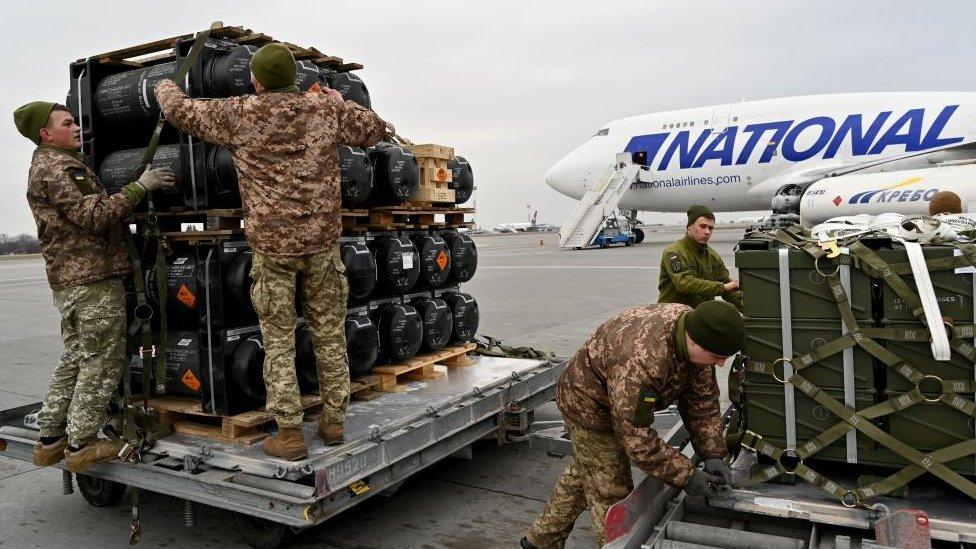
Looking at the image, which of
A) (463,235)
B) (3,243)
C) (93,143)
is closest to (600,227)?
(463,235)

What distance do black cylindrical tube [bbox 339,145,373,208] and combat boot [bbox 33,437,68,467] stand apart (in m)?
2.16

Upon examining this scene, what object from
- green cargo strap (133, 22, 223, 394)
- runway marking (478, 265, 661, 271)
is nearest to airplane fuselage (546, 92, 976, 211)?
runway marking (478, 265, 661, 271)

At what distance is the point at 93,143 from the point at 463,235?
2.83 meters

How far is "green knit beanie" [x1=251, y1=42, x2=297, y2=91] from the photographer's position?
364cm

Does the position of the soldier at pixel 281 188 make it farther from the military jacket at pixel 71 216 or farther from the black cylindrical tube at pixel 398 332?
the black cylindrical tube at pixel 398 332

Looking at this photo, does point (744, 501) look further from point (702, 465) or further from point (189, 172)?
point (189, 172)

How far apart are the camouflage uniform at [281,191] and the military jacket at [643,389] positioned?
4.66 feet

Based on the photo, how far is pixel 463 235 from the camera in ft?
20.0

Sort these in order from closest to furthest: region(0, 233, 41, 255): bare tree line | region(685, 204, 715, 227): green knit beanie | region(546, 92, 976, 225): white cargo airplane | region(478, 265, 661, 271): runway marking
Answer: region(685, 204, 715, 227): green knit beanie → region(478, 265, 661, 271): runway marking → region(546, 92, 976, 225): white cargo airplane → region(0, 233, 41, 255): bare tree line

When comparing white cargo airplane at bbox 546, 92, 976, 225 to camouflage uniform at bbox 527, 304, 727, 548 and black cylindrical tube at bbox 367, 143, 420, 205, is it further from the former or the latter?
camouflage uniform at bbox 527, 304, 727, 548

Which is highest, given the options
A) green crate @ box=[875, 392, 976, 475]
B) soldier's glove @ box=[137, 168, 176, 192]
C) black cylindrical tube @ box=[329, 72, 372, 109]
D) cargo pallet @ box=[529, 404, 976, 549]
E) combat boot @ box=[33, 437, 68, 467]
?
black cylindrical tube @ box=[329, 72, 372, 109]

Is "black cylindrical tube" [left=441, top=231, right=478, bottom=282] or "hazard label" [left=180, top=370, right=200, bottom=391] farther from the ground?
"black cylindrical tube" [left=441, top=231, right=478, bottom=282]

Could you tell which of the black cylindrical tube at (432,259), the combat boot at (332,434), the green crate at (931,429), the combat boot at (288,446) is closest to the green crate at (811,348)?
the green crate at (931,429)

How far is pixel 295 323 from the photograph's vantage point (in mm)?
3875
